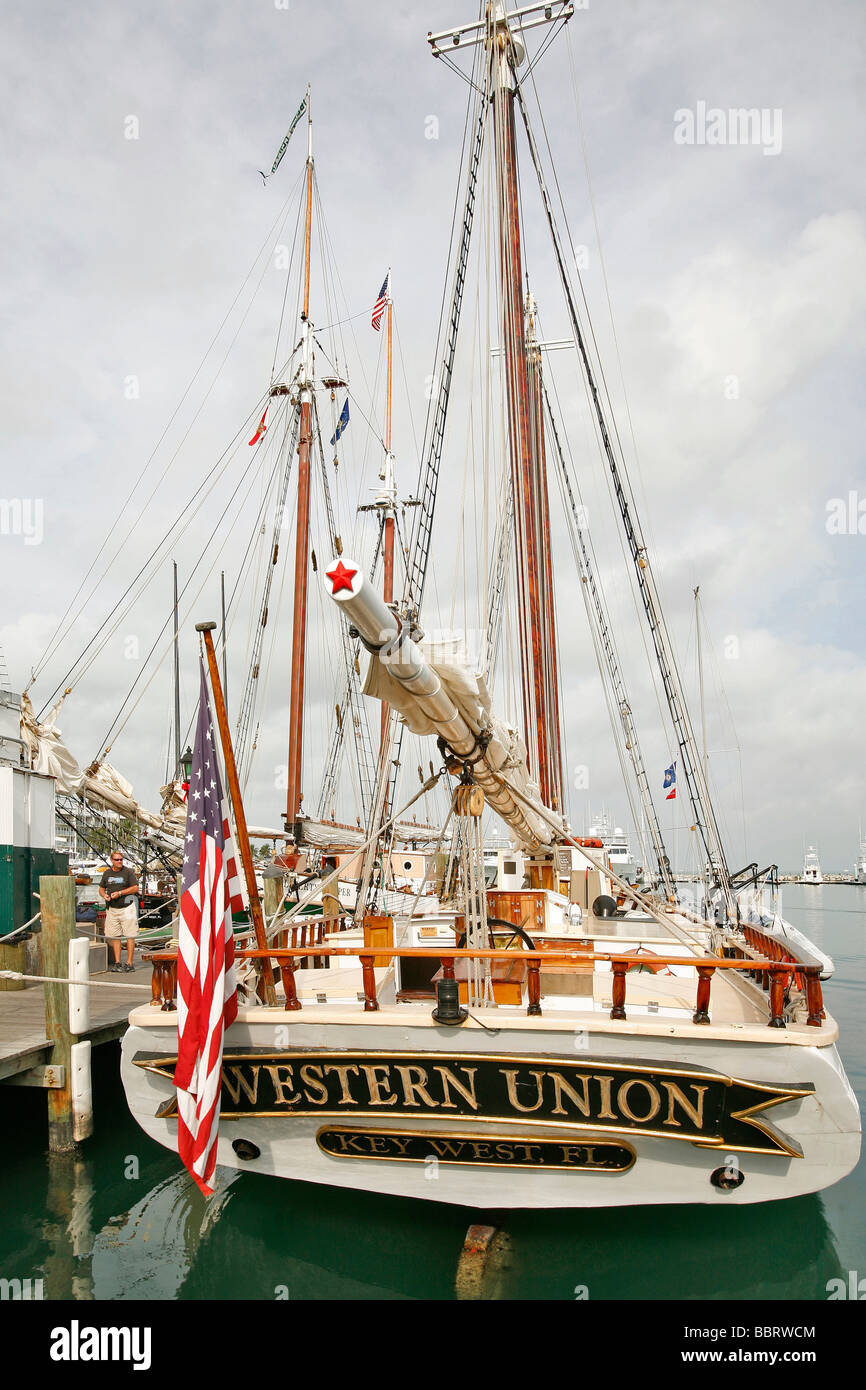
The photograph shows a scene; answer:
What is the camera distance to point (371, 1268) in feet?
19.9

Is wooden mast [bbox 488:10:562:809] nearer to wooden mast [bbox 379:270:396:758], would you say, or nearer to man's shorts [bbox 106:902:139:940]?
man's shorts [bbox 106:902:139:940]

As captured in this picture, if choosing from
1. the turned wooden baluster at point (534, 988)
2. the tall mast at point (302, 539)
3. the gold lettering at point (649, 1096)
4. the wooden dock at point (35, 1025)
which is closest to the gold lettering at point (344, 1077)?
the turned wooden baluster at point (534, 988)

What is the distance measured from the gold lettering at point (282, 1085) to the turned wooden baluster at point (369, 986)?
2.29ft

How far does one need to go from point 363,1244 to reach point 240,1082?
5.76 ft

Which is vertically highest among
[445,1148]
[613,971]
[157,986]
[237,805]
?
[237,805]

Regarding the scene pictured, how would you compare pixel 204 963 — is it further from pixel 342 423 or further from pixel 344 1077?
pixel 342 423

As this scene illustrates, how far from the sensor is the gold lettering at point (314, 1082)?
5.77m

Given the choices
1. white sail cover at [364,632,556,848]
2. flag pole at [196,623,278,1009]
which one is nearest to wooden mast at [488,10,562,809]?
white sail cover at [364,632,556,848]

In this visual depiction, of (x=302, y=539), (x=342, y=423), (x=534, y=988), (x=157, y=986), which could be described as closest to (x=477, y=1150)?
(x=534, y=988)

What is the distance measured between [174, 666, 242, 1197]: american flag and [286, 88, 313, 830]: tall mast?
44.7 feet

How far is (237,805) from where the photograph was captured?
6.20m

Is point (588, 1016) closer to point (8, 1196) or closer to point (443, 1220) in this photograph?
point (443, 1220)

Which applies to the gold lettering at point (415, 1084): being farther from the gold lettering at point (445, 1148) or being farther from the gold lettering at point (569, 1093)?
the gold lettering at point (569, 1093)

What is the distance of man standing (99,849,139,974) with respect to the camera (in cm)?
1273
